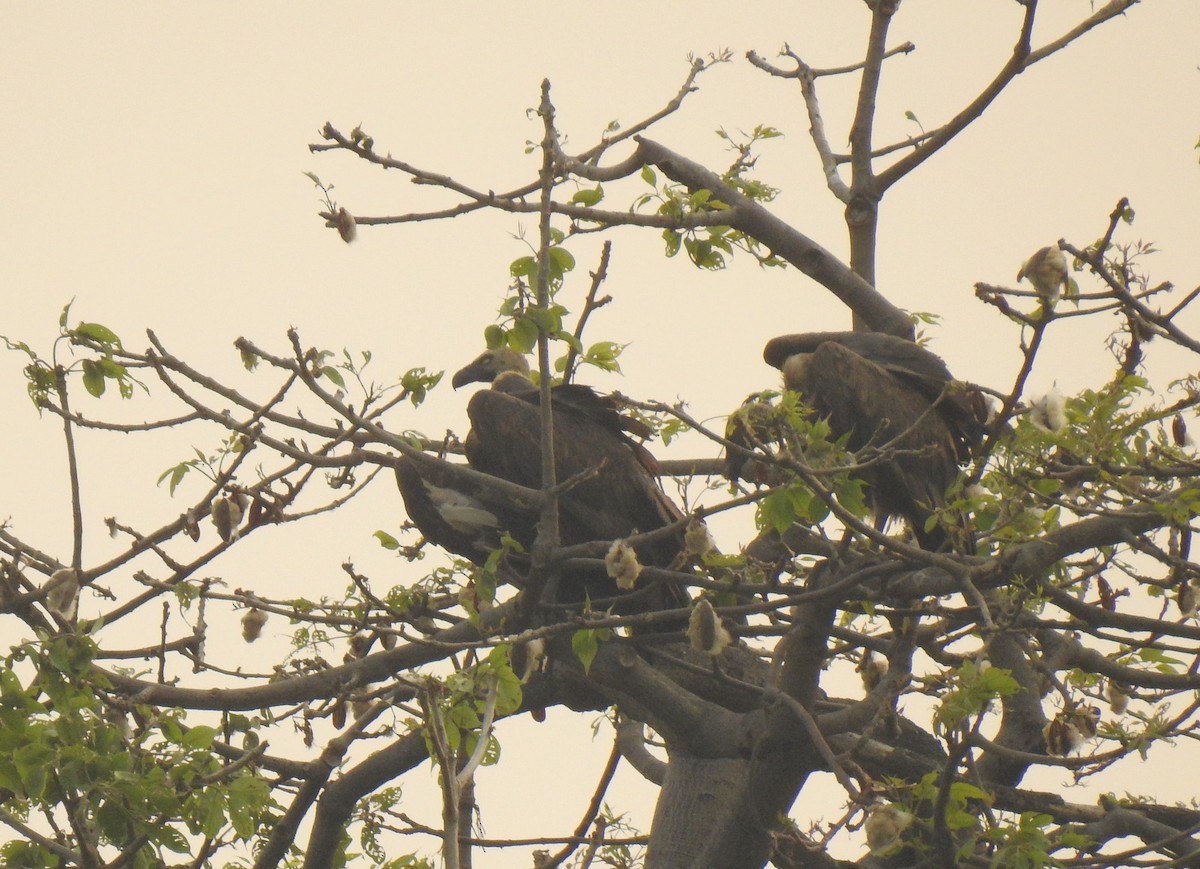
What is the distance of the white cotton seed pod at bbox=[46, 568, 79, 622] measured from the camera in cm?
367

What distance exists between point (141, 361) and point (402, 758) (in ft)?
6.12

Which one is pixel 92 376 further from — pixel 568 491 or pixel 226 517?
pixel 568 491

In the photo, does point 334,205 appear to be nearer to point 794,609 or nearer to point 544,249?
point 544,249

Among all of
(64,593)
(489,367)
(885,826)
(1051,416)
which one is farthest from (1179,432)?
(489,367)

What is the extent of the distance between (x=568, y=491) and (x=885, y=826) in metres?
2.07

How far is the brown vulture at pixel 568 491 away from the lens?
498 cm

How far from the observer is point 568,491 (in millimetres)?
4965

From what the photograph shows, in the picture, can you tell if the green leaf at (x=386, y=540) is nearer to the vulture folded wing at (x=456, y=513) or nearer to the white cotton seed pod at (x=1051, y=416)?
the vulture folded wing at (x=456, y=513)

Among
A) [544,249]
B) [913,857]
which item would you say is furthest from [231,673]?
[913,857]

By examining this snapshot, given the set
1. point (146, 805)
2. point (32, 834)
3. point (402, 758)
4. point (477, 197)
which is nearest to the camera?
point (146, 805)

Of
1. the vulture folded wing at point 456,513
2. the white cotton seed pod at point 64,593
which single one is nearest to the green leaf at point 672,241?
the vulture folded wing at point 456,513

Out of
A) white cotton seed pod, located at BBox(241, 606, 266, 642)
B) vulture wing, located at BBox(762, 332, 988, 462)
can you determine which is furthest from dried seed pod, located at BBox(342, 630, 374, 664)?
vulture wing, located at BBox(762, 332, 988, 462)

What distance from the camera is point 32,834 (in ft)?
11.8

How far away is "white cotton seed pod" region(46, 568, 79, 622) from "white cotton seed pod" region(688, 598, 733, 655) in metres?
1.64
